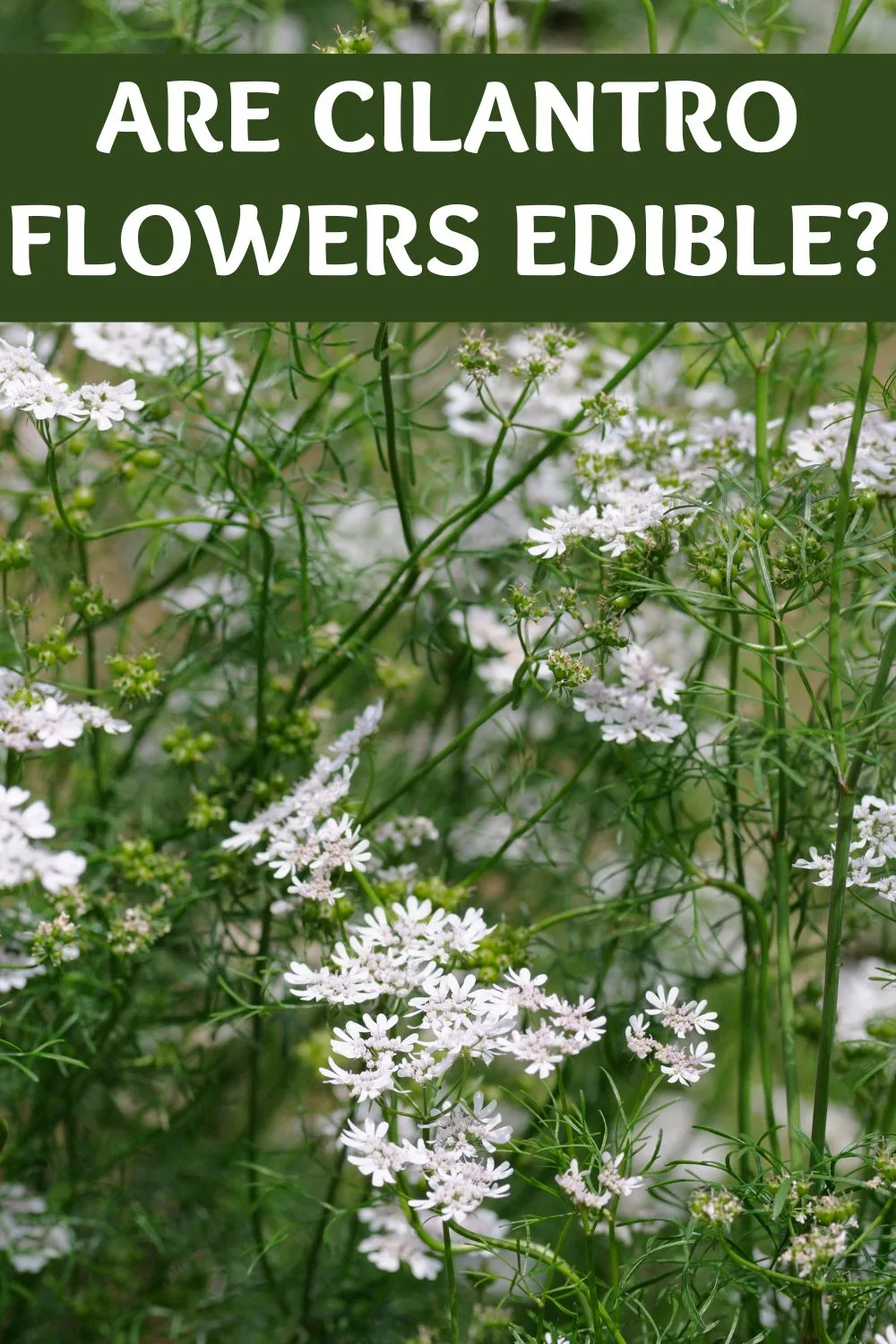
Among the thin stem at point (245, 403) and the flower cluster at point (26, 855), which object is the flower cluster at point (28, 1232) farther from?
the thin stem at point (245, 403)

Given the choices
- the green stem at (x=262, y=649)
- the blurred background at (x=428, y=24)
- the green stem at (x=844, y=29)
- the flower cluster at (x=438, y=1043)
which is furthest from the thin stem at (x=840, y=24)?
the flower cluster at (x=438, y=1043)

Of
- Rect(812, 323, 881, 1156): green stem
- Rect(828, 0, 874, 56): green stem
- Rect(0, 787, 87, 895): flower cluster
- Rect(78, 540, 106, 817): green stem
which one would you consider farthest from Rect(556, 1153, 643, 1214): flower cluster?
Rect(828, 0, 874, 56): green stem

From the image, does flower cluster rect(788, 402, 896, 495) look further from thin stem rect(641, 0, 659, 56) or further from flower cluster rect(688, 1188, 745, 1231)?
flower cluster rect(688, 1188, 745, 1231)

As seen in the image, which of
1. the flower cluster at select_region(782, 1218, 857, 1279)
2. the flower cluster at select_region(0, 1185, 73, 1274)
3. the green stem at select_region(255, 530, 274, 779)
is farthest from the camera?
the flower cluster at select_region(0, 1185, 73, 1274)

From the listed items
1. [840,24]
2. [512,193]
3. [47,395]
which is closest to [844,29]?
[840,24]

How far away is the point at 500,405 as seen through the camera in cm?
176

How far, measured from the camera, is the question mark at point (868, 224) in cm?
118

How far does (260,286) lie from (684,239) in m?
0.38

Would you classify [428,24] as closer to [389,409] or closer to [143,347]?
[143,347]

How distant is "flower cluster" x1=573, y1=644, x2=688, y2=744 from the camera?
1163 mm

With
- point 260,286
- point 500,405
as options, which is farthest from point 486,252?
point 500,405

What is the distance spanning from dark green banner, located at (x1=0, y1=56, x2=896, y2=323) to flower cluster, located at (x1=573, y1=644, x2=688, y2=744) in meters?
0.32

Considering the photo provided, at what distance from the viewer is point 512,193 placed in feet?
4.01

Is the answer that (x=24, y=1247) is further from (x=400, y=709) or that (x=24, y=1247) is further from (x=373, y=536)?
(x=373, y=536)
